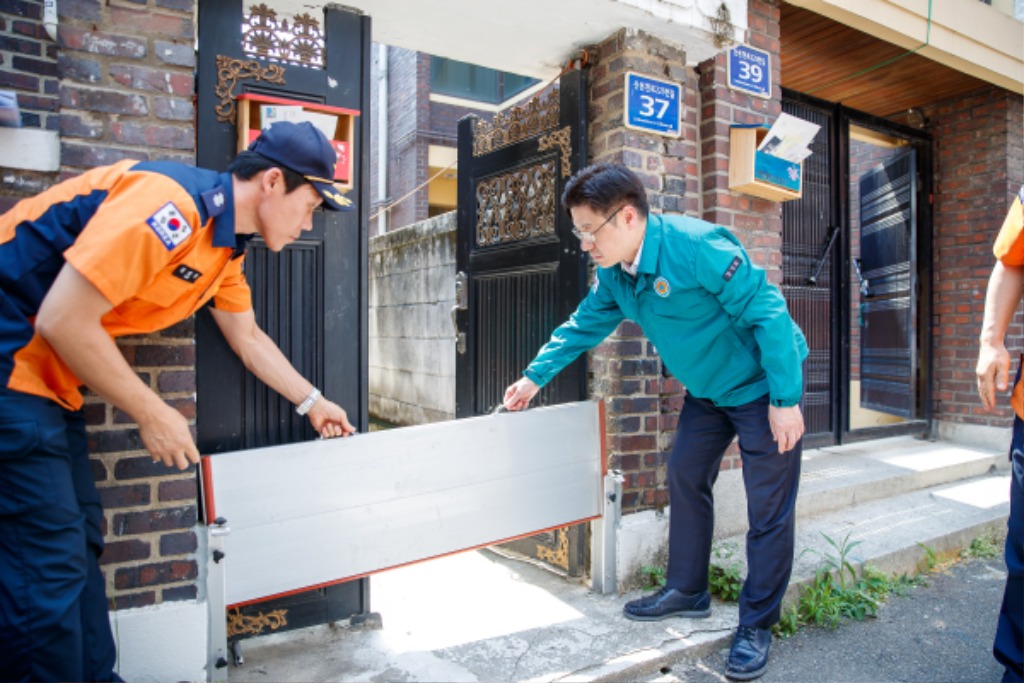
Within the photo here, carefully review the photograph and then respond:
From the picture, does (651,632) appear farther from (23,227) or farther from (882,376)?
(882,376)

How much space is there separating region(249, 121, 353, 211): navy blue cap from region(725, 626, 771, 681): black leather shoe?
7.68 feet

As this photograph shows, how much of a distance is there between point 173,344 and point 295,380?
0.43 m

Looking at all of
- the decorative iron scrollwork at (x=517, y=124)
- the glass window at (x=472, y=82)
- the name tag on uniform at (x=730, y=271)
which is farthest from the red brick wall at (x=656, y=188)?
the glass window at (x=472, y=82)

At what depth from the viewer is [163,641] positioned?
2.32 m

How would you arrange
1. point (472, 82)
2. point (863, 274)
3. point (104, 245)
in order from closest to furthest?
point (104, 245) < point (863, 274) < point (472, 82)

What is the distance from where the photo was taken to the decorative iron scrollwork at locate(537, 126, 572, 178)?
3.49 meters

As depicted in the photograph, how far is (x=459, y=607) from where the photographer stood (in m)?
3.21

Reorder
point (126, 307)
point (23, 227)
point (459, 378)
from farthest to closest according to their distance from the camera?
point (459, 378), point (126, 307), point (23, 227)

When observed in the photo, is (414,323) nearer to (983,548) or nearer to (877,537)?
(877,537)

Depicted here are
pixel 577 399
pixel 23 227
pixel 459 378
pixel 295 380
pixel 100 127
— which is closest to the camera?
pixel 23 227

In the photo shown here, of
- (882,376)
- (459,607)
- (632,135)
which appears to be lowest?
(459,607)

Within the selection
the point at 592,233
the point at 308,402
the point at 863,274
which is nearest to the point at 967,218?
the point at 863,274

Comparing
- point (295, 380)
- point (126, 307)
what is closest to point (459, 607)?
point (295, 380)

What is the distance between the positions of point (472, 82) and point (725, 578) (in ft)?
38.2
